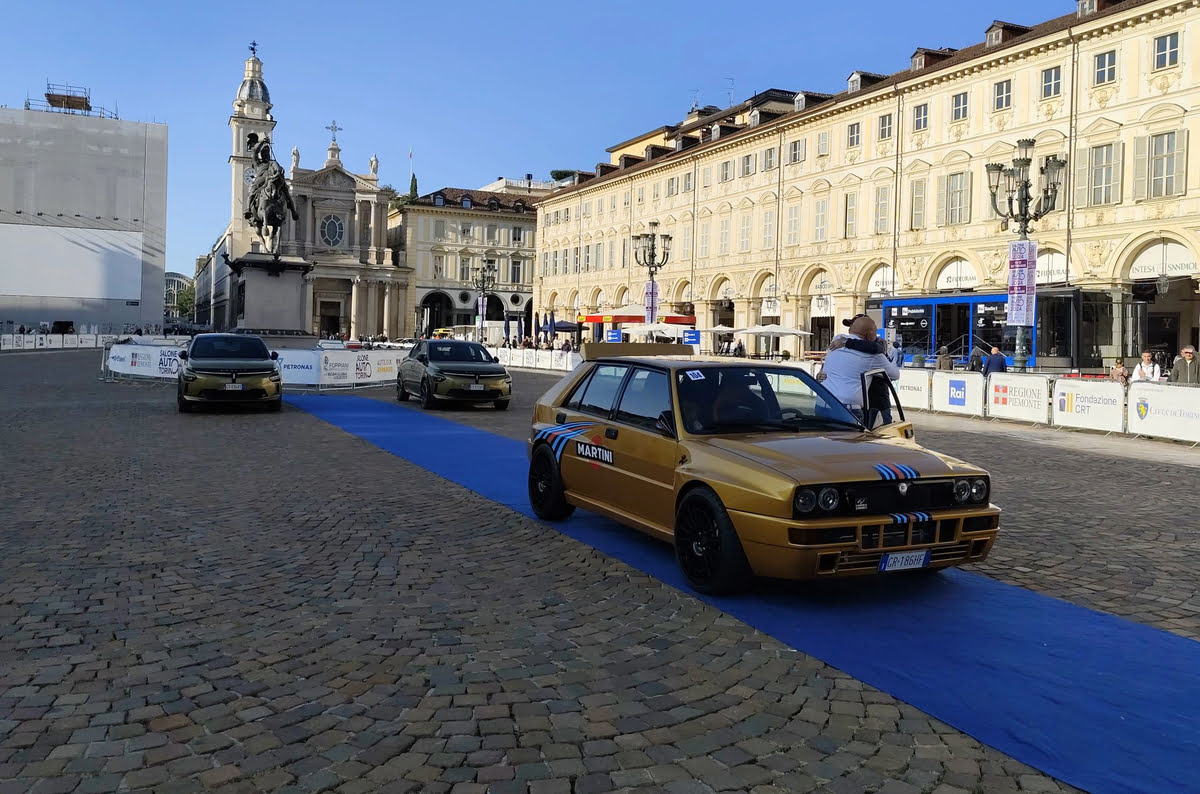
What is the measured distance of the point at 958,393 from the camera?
2405 cm

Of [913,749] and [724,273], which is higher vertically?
[724,273]

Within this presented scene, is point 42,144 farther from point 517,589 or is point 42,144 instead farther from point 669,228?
point 517,589

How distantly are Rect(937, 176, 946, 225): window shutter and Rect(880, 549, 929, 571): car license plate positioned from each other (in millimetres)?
38906

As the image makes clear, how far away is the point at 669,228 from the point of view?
61.5 meters

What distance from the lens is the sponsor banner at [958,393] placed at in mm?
23266

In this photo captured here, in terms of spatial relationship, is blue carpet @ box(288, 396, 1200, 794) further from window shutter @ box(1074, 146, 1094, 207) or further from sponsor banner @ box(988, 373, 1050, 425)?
window shutter @ box(1074, 146, 1094, 207)

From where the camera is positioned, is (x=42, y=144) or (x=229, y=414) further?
(x=42, y=144)

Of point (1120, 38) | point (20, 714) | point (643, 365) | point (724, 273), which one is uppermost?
point (1120, 38)

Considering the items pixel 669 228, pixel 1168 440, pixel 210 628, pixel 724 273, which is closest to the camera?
pixel 210 628

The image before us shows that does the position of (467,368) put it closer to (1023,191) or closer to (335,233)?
(1023,191)

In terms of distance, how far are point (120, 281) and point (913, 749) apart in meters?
77.2

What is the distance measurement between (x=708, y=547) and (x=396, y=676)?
7.52 feet

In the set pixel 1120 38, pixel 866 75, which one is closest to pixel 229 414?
pixel 1120 38

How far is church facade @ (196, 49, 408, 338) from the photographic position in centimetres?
9488
